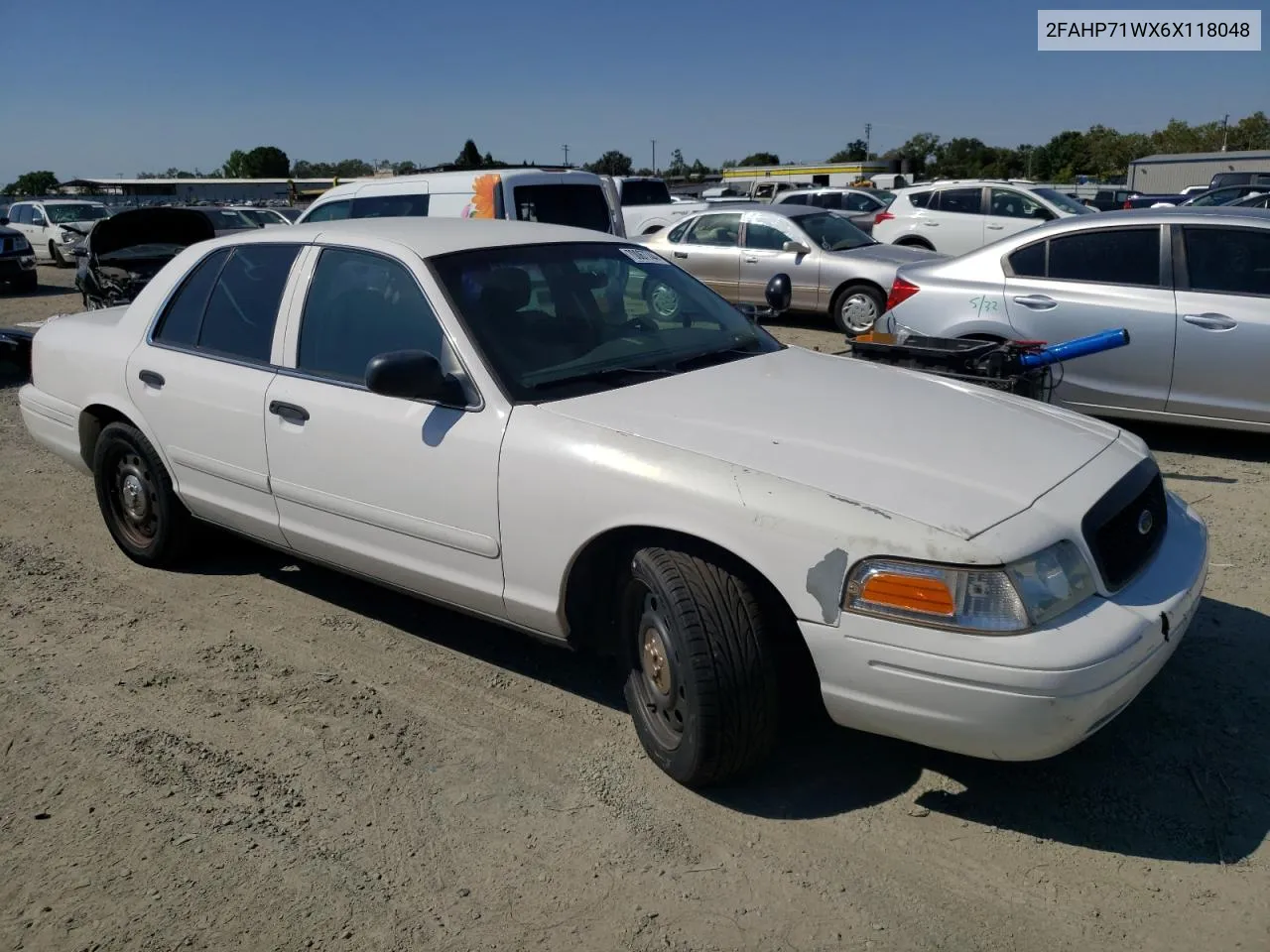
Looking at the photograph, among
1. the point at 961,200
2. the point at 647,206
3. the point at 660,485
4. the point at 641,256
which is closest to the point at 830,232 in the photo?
the point at 961,200

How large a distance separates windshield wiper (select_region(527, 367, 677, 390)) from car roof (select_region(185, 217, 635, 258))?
0.72m

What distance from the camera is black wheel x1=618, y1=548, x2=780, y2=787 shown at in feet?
9.38

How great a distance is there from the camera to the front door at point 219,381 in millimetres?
4125

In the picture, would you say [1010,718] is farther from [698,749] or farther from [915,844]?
[698,749]

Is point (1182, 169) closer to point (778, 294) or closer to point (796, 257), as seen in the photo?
point (796, 257)

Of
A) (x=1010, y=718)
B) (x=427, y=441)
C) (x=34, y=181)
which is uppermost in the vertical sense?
(x=34, y=181)

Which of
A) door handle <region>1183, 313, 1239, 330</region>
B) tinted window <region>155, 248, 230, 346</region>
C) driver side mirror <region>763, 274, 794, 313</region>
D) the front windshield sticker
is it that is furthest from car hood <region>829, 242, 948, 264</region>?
tinted window <region>155, 248, 230, 346</region>

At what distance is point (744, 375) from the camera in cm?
369

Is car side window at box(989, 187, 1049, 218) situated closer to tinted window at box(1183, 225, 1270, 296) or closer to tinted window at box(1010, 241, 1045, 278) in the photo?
tinted window at box(1010, 241, 1045, 278)

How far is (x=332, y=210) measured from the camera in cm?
1081

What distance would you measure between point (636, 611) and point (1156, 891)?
158cm

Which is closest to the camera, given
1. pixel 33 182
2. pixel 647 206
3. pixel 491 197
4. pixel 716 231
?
pixel 491 197

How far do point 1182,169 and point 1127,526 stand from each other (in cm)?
5285

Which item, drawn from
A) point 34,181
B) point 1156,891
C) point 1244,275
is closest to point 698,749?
point 1156,891
